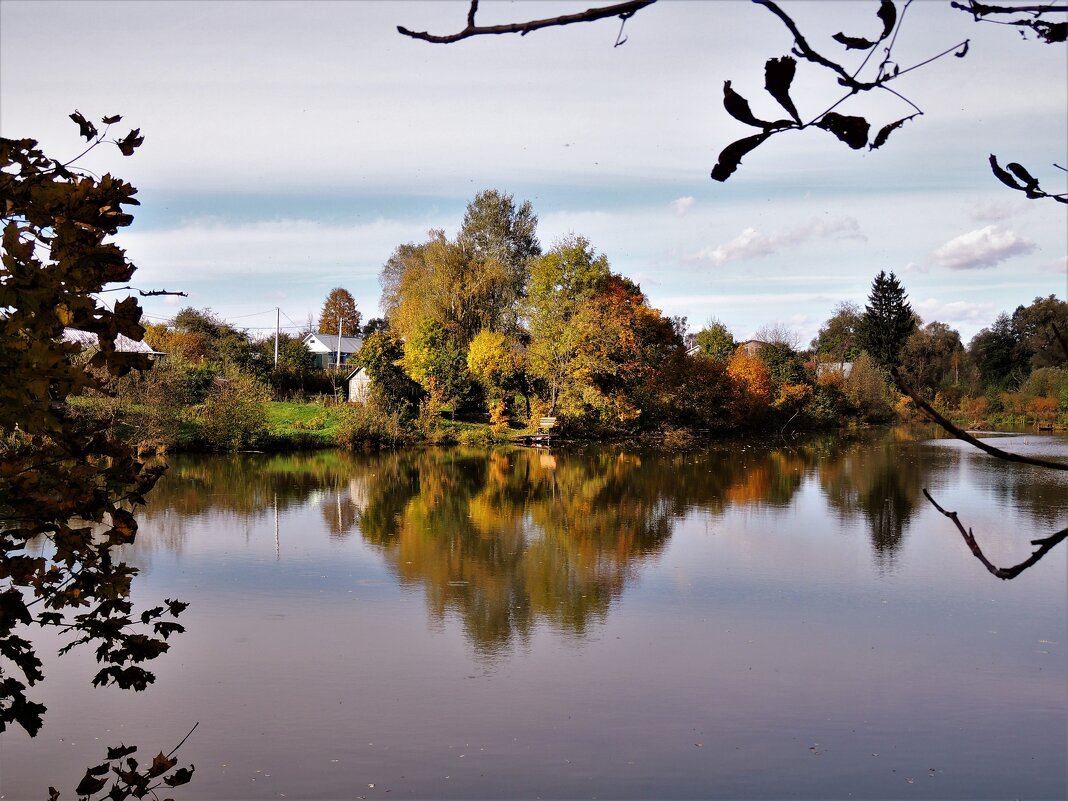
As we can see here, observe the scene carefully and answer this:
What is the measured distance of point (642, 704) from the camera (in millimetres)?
6441

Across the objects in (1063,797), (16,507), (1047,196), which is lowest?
(1063,797)

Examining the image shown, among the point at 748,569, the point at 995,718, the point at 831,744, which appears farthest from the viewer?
the point at 748,569

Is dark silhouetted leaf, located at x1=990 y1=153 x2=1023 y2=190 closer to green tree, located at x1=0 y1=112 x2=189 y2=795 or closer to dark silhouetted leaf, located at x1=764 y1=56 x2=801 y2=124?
dark silhouetted leaf, located at x1=764 y1=56 x2=801 y2=124

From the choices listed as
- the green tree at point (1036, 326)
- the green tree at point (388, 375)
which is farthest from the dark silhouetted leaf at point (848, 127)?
the green tree at point (1036, 326)

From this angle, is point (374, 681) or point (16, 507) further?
point (374, 681)

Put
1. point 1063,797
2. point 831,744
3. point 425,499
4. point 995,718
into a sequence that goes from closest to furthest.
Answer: point 1063,797 → point 831,744 → point 995,718 → point 425,499

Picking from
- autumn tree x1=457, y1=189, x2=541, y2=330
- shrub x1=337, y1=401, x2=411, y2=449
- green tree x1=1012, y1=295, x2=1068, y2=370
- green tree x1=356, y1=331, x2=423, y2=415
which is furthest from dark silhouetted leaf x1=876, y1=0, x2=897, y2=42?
green tree x1=1012, y1=295, x2=1068, y2=370

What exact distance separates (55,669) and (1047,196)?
762 centimetres

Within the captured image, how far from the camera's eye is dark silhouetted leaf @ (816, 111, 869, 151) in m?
1.19

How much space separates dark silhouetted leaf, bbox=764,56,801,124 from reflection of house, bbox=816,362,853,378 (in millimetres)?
43541

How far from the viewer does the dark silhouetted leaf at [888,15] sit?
3.84ft

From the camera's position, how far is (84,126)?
2.58m

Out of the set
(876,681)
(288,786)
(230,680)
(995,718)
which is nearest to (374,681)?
(230,680)

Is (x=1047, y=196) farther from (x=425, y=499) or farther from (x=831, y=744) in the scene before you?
(x=425, y=499)
